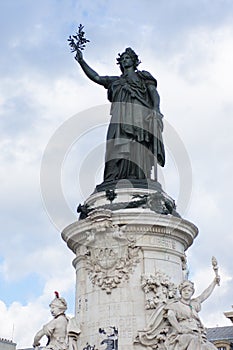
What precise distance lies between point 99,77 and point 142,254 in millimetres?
6504

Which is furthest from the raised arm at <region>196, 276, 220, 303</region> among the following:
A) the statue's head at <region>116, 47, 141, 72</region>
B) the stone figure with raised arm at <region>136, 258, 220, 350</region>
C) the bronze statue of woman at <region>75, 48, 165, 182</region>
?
the statue's head at <region>116, 47, 141, 72</region>

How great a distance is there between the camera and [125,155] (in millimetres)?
17844

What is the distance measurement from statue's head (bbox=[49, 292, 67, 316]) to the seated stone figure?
1869 mm

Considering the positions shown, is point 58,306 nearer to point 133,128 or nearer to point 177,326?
point 177,326

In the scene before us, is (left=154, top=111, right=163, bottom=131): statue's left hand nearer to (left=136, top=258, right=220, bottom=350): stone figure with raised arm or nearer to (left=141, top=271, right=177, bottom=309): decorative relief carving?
(left=141, top=271, right=177, bottom=309): decorative relief carving

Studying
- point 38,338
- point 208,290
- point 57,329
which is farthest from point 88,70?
point 38,338

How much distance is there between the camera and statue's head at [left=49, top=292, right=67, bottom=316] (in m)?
14.4

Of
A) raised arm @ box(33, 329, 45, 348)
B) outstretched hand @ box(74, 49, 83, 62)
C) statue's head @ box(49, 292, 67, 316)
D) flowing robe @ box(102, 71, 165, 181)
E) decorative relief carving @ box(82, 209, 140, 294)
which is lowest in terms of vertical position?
raised arm @ box(33, 329, 45, 348)

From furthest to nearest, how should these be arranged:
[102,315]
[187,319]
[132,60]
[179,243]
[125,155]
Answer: [132,60]
[125,155]
[179,243]
[102,315]
[187,319]

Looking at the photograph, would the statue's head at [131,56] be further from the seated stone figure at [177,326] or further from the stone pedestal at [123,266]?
the seated stone figure at [177,326]

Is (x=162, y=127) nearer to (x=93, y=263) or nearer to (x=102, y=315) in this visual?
(x=93, y=263)

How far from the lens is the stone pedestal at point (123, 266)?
1491cm

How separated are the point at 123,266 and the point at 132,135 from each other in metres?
4.32

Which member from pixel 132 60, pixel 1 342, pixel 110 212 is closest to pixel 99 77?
pixel 132 60
